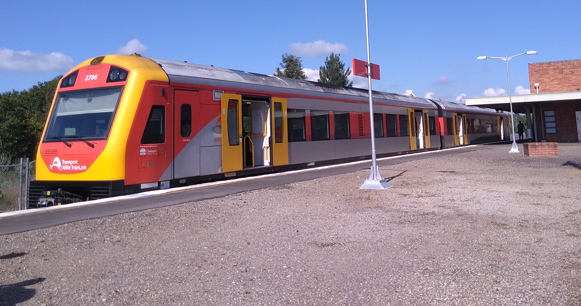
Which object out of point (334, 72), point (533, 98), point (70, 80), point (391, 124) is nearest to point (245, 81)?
point (70, 80)

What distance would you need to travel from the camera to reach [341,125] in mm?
16734

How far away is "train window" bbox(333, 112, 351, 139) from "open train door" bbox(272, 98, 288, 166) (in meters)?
3.27

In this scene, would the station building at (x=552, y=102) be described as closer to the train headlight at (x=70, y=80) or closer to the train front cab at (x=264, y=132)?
the train front cab at (x=264, y=132)

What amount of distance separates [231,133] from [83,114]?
3762mm

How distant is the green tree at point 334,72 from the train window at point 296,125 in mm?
61741

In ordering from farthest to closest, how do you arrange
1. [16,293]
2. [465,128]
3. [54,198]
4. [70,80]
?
[465,128]
[70,80]
[54,198]
[16,293]

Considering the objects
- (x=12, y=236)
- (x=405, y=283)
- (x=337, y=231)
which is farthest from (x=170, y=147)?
(x=405, y=283)

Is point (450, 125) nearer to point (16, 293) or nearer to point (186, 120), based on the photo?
point (186, 120)

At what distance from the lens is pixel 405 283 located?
4.02 m

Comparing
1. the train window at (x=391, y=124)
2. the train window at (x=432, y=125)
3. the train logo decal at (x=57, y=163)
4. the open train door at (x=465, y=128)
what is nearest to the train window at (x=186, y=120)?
the train logo decal at (x=57, y=163)

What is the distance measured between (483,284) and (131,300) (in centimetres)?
320

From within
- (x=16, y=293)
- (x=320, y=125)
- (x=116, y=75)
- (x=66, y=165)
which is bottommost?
(x=16, y=293)

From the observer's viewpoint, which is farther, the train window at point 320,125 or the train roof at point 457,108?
the train roof at point 457,108

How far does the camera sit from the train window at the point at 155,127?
9483mm
